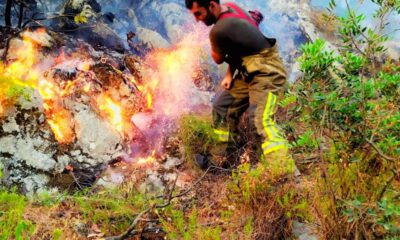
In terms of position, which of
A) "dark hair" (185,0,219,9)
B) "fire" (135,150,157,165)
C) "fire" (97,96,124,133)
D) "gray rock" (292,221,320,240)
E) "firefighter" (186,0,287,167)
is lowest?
"fire" (135,150,157,165)

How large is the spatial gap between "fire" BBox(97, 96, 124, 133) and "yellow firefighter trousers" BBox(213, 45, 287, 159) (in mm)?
1606

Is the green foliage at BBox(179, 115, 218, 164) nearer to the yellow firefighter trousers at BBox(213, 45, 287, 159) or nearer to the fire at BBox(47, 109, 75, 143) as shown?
the yellow firefighter trousers at BBox(213, 45, 287, 159)

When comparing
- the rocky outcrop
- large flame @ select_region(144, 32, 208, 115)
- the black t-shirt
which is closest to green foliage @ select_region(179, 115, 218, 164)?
large flame @ select_region(144, 32, 208, 115)

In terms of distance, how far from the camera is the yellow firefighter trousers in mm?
4070

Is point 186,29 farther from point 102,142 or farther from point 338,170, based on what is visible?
point 338,170

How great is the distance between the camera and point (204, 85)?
7305mm

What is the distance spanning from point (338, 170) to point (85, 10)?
21.0ft

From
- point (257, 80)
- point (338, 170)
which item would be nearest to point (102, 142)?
point (257, 80)

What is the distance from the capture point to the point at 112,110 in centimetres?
594

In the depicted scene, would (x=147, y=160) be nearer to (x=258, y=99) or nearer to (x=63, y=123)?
(x=63, y=123)

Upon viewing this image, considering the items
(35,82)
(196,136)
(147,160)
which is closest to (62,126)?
(35,82)

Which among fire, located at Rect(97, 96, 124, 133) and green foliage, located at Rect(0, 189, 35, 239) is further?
fire, located at Rect(97, 96, 124, 133)

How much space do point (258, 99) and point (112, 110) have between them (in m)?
2.49

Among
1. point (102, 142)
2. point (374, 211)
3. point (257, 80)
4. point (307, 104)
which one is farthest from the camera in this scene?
point (102, 142)
